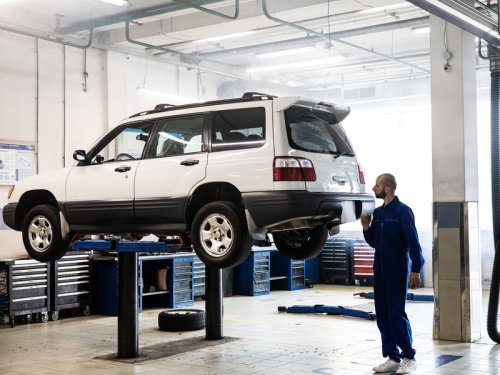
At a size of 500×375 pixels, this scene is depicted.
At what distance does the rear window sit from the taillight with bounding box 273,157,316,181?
0.55ft

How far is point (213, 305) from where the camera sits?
30.3 feet

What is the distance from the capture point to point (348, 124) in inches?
659

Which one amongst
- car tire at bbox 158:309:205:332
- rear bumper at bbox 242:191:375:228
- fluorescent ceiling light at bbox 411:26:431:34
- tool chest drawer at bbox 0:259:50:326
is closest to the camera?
rear bumper at bbox 242:191:375:228

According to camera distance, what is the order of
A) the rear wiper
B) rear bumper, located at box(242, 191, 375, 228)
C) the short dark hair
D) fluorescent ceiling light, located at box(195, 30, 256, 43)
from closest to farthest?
1. rear bumper, located at box(242, 191, 375, 228)
2. the rear wiper
3. the short dark hair
4. fluorescent ceiling light, located at box(195, 30, 256, 43)

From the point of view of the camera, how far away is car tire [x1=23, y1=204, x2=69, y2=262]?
7.00 meters

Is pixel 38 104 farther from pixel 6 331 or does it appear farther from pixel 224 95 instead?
pixel 224 95

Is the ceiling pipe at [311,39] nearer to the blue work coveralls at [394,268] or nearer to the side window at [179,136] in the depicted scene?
the blue work coveralls at [394,268]

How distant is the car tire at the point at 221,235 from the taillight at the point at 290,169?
1.76ft

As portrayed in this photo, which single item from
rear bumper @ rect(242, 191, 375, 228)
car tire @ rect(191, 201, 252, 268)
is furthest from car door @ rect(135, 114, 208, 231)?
rear bumper @ rect(242, 191, 375, 228)

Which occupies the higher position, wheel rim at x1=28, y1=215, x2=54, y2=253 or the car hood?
the car hood

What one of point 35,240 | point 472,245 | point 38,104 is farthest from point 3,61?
point 472,245

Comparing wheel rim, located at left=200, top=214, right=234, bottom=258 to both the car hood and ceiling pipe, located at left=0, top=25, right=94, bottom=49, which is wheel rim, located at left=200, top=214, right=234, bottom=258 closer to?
the car hood

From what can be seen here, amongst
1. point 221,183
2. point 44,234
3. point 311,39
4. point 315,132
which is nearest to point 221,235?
point 221,183

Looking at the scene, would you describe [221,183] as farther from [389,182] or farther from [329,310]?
[329,310]
